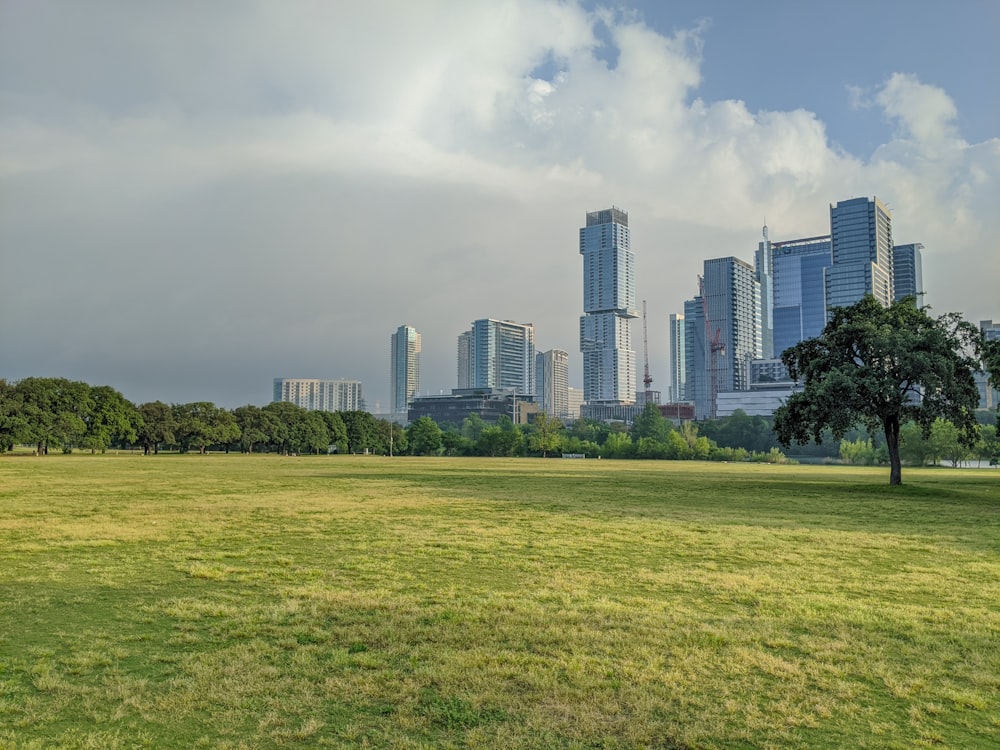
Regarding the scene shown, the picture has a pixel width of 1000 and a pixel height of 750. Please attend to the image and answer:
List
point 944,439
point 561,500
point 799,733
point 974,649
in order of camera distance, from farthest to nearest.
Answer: point 944,439
point 561,500
point 974,649
point 799,733

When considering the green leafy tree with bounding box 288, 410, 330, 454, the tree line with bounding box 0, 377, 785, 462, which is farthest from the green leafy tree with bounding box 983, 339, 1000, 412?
the green leafy tree with bounding box 288, 410, 330, 454

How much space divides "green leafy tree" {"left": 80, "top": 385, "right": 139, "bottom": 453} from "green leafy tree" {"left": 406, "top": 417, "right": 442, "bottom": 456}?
5126 cm

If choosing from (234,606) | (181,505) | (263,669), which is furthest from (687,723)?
(181,505)

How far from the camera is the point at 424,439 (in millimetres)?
135375

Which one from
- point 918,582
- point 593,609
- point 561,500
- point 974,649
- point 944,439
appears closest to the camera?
point 974,649

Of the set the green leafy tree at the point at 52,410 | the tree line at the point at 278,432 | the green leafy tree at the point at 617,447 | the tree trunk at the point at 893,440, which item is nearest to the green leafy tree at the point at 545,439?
the tree line at the point at 278,432

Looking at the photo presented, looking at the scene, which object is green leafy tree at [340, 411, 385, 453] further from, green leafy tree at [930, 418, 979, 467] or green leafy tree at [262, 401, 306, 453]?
green leafy tree at [930, 418, 979, 467]

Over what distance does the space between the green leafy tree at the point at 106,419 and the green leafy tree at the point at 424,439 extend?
168 ft

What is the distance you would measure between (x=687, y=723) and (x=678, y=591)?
194 inches

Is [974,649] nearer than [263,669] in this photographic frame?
No

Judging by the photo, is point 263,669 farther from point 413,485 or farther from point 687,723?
point 413,485

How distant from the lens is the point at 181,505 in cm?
2483

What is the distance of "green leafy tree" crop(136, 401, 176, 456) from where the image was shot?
348ft

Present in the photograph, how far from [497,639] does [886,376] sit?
31.7 metres
